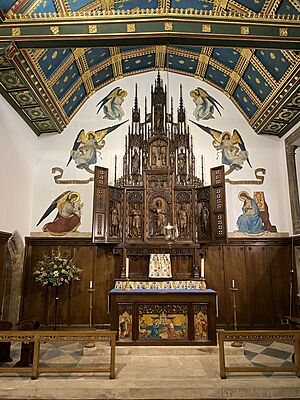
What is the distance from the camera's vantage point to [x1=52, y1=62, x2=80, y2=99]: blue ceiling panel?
30.8 feet

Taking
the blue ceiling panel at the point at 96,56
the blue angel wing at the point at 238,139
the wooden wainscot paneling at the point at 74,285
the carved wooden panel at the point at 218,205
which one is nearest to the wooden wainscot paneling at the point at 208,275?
the wooden wainscot paneling at the point at 74,285

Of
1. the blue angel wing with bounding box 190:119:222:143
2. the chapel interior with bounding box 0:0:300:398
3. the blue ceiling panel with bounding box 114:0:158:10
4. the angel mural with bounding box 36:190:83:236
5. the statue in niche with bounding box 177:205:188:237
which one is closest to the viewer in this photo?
the chapel interior with bounding box 0:0:300:398

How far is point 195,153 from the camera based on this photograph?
35.8 feet

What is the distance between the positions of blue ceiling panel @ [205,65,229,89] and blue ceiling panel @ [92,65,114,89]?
3.27 meters

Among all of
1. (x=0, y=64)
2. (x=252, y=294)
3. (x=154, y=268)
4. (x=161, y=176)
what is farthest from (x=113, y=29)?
(x=252, y=294)

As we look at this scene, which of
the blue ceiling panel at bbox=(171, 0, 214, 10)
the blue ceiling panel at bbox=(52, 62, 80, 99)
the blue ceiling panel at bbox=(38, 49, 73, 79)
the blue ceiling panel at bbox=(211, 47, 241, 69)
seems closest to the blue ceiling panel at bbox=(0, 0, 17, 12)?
the blue ceiling panel at bbox=(38, 49, 73, 79)

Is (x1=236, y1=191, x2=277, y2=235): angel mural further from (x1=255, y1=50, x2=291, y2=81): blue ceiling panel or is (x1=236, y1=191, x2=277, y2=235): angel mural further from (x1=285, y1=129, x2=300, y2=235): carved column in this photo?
(x1=255, y1=50, x2=291, y2=81): blue ceiling panel

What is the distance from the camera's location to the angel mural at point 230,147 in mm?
10727

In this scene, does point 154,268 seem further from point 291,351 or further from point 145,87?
point 145,87

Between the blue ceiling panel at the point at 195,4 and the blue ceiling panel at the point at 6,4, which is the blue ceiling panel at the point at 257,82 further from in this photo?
the blue ceiling panel at the point at 6,4

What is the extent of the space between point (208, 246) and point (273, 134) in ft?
14.4

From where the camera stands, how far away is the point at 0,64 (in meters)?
7.36

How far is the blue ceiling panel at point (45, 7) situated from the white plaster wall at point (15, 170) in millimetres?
2427

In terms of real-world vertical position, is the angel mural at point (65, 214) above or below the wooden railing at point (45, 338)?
above
